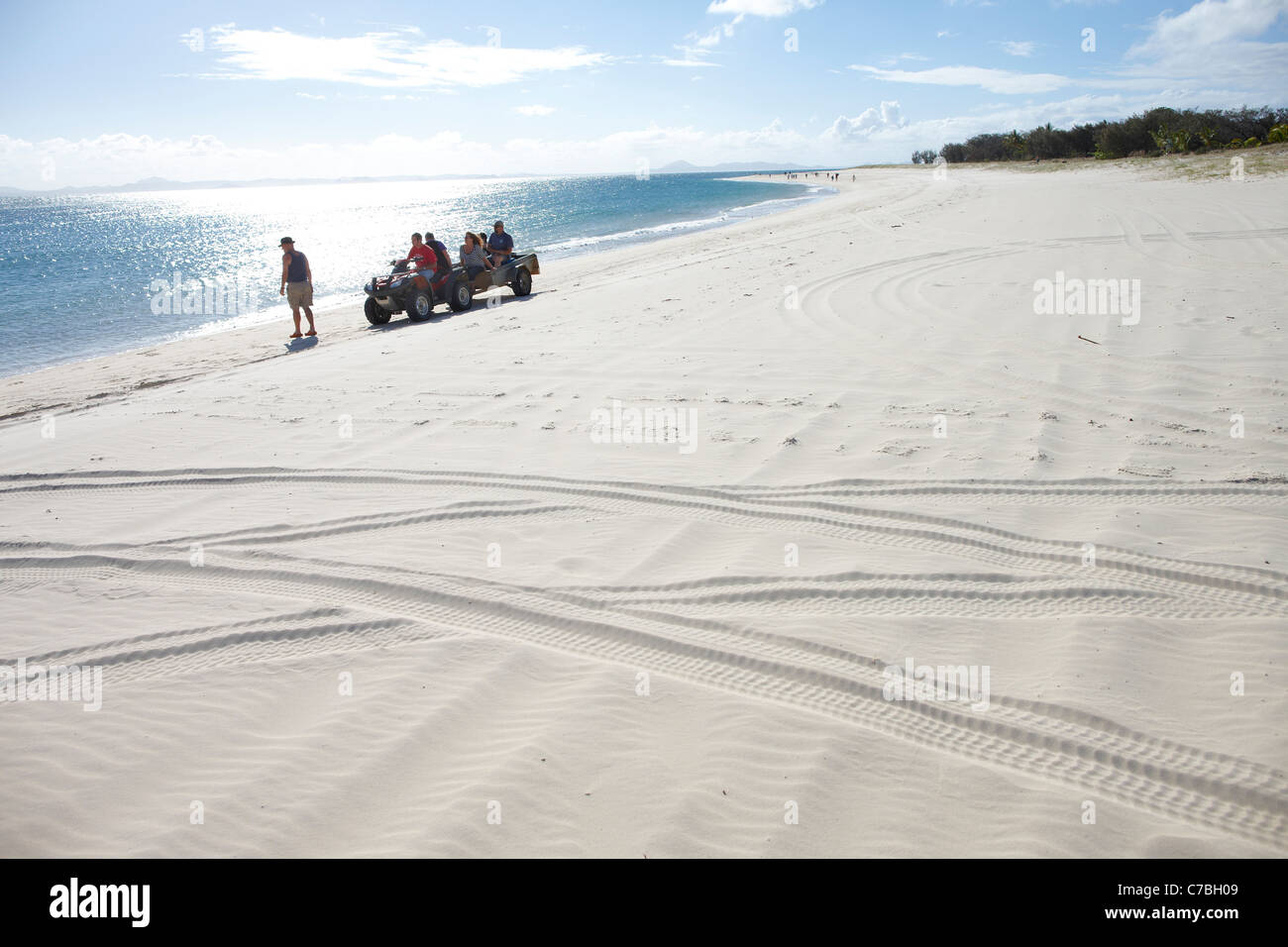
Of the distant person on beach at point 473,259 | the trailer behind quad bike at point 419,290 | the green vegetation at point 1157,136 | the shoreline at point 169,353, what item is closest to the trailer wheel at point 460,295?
the trailer behind quad bike at point 419,290

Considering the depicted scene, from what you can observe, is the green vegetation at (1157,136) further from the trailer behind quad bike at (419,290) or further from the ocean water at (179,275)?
the trailer behind quad bike at (419,290)

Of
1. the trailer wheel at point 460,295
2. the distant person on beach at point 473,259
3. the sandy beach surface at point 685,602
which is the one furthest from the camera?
the distant person on beach at point 473,259

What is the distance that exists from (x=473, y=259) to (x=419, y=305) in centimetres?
175

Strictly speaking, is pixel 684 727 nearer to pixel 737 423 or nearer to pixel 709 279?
pixel 737 423

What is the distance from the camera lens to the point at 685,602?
3.94 metres

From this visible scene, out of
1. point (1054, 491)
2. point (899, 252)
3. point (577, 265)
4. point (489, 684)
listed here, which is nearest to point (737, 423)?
point (1054, 491)

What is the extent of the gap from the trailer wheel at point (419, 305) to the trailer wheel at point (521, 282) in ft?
7.02

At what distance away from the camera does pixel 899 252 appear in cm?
1458

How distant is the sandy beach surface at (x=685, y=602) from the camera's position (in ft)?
8.84

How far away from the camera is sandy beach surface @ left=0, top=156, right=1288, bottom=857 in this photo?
2.70 meters

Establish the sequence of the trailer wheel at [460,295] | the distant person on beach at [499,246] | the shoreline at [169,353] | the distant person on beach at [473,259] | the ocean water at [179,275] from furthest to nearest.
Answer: the ocean water at [179,275]
the distant person on beach at [499,246]
the distant person on beach at [473,259]
the trailer wheel at [460,295]
the shoreline at [169,353]

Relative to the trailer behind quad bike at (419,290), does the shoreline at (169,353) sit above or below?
below

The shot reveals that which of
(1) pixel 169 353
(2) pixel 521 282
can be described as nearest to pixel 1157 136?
(2) pixel 521 282

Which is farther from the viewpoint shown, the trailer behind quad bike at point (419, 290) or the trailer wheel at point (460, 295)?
the trailer wheel at point (460, 295)
